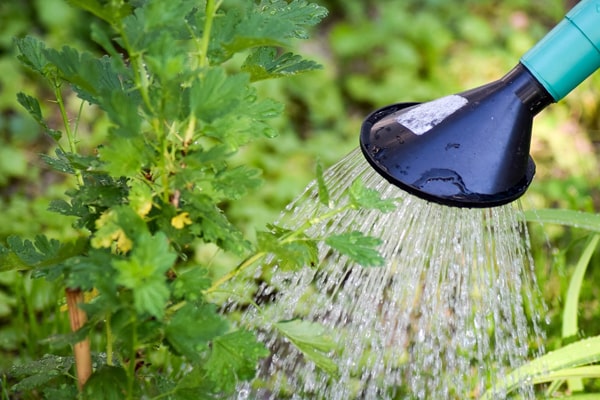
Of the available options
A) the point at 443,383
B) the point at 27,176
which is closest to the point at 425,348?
the point at 443,383

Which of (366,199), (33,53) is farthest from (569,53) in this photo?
(33,53)

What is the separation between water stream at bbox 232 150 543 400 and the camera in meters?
1.55

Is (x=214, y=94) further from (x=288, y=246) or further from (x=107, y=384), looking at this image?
(x=107, y=384)

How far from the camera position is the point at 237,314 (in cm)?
201

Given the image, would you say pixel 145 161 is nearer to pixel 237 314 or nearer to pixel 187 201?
pixel 187 201

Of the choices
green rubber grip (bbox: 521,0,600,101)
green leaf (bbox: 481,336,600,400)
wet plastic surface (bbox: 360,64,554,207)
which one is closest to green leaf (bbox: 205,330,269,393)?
wet plastic surface (bbox: 360,64,554,207)

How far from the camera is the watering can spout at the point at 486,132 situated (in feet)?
3.72

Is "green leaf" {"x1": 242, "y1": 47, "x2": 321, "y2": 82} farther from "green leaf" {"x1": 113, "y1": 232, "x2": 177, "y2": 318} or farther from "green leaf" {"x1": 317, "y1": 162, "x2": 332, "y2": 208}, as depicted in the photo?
"green leaf" {"x1": 113, "y1": 232, "x2": 177, "y2": 318}

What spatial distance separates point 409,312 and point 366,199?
88cm

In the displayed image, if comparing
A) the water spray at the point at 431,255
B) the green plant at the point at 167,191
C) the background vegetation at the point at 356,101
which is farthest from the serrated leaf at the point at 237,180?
the background vegetation at the point at 356,101

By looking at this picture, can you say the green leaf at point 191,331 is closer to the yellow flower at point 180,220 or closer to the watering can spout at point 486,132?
the yellow flower at point 180,220

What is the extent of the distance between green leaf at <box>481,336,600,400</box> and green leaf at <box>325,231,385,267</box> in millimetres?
687

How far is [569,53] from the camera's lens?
1165 mm

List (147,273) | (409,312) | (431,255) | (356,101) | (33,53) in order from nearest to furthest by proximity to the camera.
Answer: (147,273), (33,53), (431,255), (409,312), (356,101)
